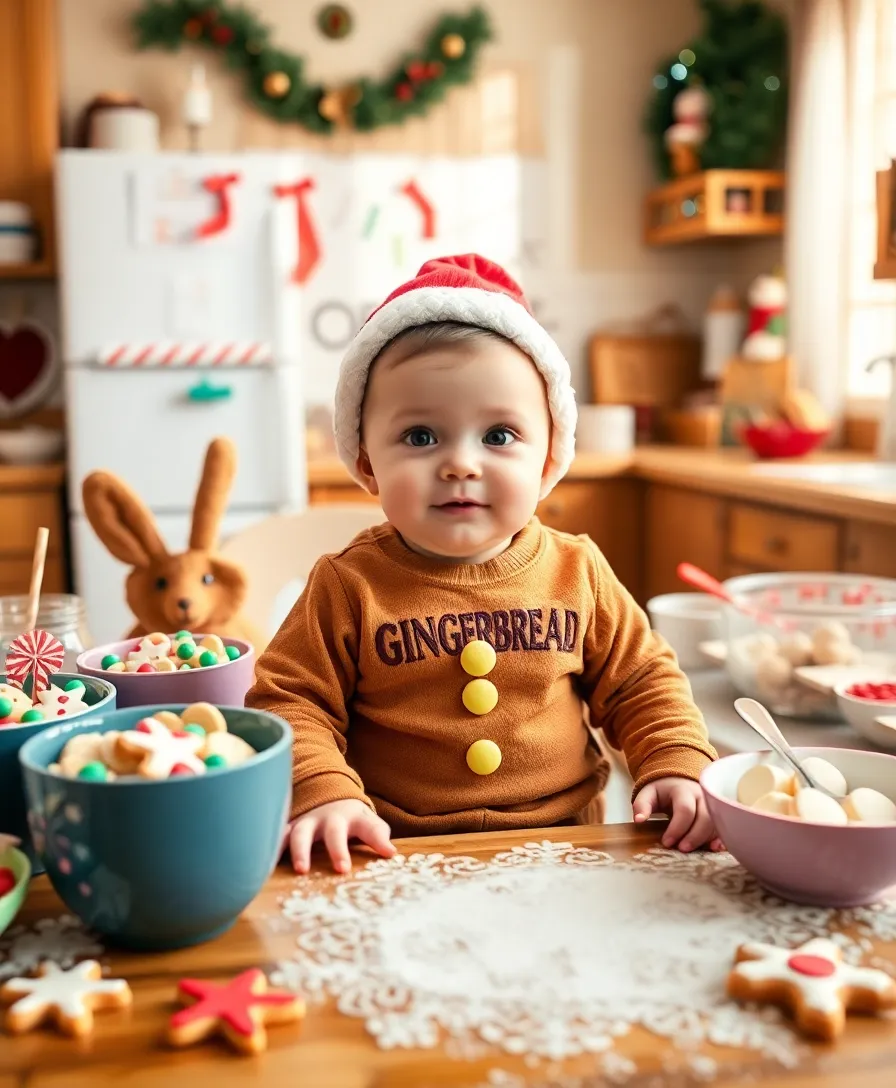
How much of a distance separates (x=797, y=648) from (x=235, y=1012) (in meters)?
0.79

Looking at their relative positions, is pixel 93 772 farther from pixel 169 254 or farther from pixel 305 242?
pixel 305 242

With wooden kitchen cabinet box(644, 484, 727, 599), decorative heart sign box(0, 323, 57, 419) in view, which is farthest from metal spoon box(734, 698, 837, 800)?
decorative heart sign box(0, 323, 57, 419)

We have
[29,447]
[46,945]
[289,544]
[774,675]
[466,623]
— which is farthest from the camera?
[29,447]

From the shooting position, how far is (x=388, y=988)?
0.52 m

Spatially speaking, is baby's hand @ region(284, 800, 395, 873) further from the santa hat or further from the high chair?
the high chair

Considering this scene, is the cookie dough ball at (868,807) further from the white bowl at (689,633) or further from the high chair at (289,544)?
the high chair at (289,544)

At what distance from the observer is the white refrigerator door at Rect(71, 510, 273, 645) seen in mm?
Result: 3240

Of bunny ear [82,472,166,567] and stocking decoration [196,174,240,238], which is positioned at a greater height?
stocking decoration [196,174,240,238]

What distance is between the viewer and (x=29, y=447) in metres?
3.44

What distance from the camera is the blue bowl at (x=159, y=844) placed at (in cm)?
Result: 52

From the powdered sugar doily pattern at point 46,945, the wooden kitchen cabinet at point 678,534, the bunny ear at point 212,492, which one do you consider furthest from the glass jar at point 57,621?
the wooden kitchen cabinet at point 678,534

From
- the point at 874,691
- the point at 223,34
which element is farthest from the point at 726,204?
the point at 874,691

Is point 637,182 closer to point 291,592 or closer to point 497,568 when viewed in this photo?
point 291,592

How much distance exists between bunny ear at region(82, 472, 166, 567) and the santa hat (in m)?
0.29
